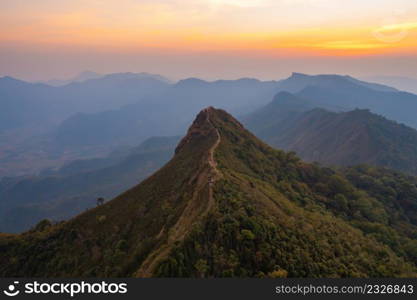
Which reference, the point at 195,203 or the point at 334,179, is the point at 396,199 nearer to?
the point at 334,179

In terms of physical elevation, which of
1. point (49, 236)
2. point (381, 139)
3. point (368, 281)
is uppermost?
point (368, 281)

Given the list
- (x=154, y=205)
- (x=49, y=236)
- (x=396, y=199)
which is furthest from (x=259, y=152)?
(x=49, y=236)

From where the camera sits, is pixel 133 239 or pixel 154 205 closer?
pixel 133 239

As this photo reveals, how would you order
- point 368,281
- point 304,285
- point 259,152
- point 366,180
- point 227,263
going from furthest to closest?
point 366,180 < point 259,152 < point 227,263 < point 368,281 < point 304,285

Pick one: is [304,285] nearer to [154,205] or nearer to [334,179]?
[154,205]

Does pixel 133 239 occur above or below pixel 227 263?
below

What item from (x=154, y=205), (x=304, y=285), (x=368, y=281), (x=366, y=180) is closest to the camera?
(x=304, y=285)
